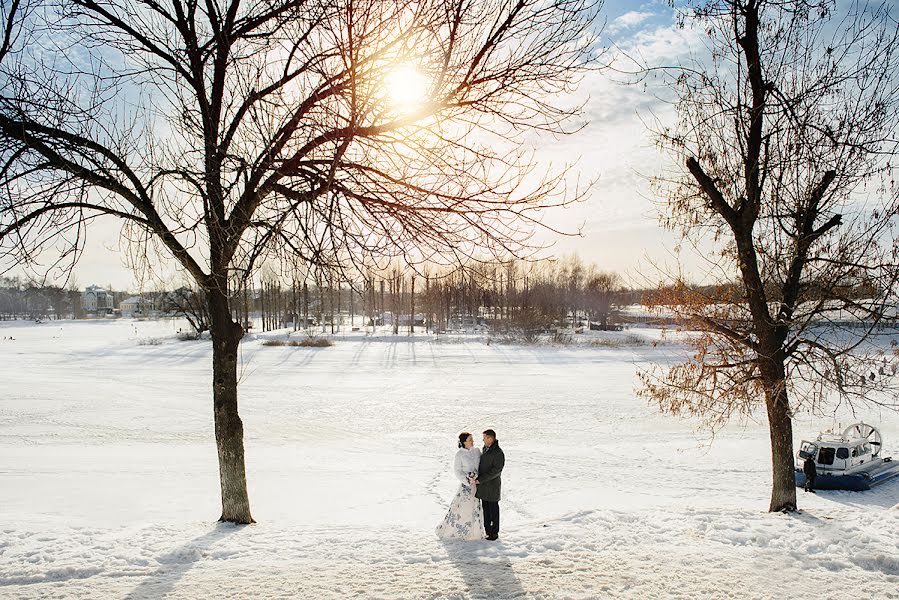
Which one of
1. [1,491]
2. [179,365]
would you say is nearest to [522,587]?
[1,491]

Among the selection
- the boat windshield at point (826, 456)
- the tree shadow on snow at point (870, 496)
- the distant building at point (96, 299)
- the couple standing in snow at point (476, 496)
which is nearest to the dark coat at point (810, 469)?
the boat windshield at point (826, 456)

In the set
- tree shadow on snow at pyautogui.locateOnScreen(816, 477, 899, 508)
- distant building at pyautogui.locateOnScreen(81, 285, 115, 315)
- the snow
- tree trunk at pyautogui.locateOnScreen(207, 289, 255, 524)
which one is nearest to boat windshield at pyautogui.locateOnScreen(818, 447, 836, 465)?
tree shadow on snow at pyautogui.locateOnScreen(816, 477, 899, 508)

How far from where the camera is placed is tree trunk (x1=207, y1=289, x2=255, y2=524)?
27.9 ft

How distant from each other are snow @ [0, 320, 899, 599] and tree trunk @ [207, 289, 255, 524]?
89cm

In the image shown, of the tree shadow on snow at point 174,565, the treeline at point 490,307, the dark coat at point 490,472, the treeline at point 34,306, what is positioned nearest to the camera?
the tree shadow on snow at point 174,565

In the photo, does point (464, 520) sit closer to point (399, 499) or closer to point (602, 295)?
point (399, 499)

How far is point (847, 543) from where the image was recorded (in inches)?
287

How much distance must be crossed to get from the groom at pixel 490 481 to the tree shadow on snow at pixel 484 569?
37 centimetres

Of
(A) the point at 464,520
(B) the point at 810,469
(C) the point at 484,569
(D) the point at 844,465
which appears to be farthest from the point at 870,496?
(C) the point at 484,569

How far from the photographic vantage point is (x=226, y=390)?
8.55 m

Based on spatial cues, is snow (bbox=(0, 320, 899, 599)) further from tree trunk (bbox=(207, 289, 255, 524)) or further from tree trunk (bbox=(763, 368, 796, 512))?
tree trunk (bbox=(207, 289, 255, 524))

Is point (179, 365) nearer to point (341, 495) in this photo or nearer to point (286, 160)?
point (341, 495)

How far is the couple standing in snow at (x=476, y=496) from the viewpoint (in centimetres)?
818

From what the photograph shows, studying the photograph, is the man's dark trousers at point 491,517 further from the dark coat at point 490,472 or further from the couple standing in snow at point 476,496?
the dark coat at point 490,472
